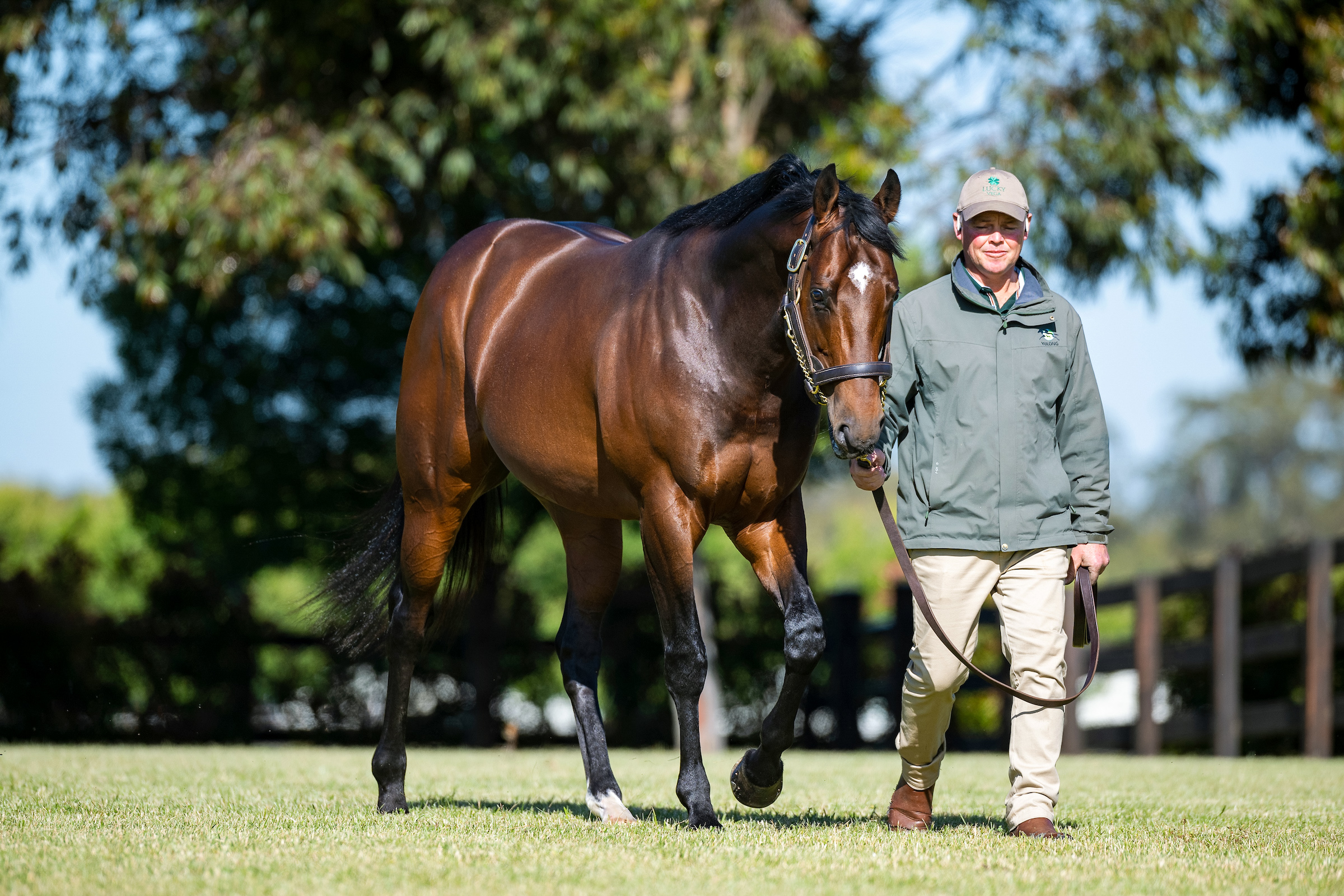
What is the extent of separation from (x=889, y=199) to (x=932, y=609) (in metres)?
1.45

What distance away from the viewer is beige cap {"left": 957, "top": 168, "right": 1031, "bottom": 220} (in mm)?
4617

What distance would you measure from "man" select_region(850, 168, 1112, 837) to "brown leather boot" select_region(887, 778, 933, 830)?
0.05 metres

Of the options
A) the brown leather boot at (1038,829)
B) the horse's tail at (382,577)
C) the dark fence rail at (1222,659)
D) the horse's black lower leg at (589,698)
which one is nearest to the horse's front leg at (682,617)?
the horse's black lower leg at (589,698)

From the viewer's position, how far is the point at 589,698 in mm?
5770

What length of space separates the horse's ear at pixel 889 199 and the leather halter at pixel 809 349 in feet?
0.99

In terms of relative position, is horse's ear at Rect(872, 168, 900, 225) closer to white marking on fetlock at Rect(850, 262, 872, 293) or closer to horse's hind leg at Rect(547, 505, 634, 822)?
white marking on fetlock at Rect(850, 262, 872, 293)

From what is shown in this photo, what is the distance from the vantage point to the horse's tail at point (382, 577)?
6.32 m

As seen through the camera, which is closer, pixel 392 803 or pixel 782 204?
pixel 782 204

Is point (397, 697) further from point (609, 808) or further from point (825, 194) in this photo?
point (825, 194)

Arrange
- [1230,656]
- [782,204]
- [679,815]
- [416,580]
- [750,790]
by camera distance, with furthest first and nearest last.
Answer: [1230,656], [416,580], [679,815], [750,790], [782,204]

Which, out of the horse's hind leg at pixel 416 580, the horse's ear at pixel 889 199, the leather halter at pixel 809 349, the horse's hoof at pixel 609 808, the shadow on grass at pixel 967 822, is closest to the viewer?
the leather halter at pixel 809 349

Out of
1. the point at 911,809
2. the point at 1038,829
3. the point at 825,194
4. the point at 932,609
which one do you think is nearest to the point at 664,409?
the point at 825,194

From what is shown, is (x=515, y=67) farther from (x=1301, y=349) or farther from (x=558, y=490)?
(x=1301, y=349)

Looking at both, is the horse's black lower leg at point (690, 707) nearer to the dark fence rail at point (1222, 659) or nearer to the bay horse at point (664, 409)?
the bay horse at point (664, 409)
